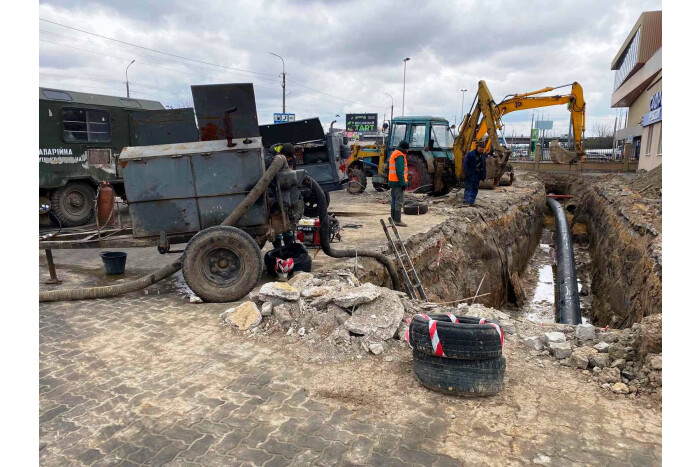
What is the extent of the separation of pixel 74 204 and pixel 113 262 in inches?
232

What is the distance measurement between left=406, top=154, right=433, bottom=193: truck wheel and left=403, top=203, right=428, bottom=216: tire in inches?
126

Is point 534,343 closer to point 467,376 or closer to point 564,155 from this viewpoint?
point 467,376

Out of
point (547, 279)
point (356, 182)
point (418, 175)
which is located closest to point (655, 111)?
point (547, 279)

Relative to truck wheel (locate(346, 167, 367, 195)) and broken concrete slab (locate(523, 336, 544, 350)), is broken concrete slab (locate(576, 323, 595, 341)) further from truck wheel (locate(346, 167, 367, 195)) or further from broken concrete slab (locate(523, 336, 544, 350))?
truck wheel (locate(346, 167, 367, 195))

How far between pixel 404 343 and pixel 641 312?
4857 millimetres

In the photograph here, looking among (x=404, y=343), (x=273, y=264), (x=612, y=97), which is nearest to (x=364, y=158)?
(x=273, y=264)

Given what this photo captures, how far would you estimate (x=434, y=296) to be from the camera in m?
8.98

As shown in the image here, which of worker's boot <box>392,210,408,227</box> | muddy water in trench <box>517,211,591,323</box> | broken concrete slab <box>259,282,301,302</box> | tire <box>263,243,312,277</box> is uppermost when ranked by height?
worker's boot <box>392,210,408,227</box>

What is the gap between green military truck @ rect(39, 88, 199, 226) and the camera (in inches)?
440

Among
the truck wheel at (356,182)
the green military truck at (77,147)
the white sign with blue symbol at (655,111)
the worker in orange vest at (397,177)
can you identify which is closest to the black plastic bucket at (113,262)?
the green military truck at (77,147)

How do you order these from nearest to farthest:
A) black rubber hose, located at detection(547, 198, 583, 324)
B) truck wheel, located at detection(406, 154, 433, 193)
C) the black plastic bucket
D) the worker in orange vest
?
the black plastic bucket, black rubber hose, located at detection(547, 198, 583, 324), the worker in orange vest, truck wheel, located at detection(406, 154, 433, 193)

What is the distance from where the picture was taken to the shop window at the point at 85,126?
11.6 m

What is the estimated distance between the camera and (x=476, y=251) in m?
11.4

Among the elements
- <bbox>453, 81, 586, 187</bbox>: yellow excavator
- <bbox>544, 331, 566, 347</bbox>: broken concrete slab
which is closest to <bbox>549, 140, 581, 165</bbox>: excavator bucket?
<bbox>453, 81, 586, 187</bbox>: yellow excavator
